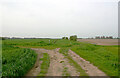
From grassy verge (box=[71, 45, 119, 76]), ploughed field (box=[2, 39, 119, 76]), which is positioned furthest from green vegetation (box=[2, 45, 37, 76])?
grassy verge (box=[71, 45, 119, 76])

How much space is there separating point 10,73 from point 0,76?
1.73ft

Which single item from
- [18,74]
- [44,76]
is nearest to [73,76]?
[44,76]

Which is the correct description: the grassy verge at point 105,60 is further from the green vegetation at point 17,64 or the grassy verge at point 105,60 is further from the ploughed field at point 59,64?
the green vegetation at point 17,64

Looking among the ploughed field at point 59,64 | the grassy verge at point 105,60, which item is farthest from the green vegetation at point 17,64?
the grassy verge at point 105,60

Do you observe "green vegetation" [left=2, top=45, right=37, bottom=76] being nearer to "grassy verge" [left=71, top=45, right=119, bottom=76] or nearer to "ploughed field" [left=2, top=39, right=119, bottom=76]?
"ploughed field" [left=2, top=39, right=119, bottom=76]

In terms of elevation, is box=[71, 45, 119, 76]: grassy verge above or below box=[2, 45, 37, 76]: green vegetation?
below

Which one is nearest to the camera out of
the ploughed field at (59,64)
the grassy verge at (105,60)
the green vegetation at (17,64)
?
the green vegetation at (17,64)

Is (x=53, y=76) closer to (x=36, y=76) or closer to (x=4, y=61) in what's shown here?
(x=36, y=76)

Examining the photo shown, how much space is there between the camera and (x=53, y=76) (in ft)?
19.9

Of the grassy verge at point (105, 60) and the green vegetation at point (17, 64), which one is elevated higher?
the green vegetation at point (17, 64)

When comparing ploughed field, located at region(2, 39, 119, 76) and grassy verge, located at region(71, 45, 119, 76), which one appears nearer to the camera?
ploughed field, located at region(2, 39, 119, 76)

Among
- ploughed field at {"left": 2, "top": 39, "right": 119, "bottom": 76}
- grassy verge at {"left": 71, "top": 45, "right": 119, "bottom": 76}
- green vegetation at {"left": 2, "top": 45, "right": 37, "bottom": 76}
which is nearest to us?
green vegetation at {"left": 2, "top": 45, "right": 37, "bottom": 76}

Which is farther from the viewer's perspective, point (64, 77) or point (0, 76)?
point (64, 77)

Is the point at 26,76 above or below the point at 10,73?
below
